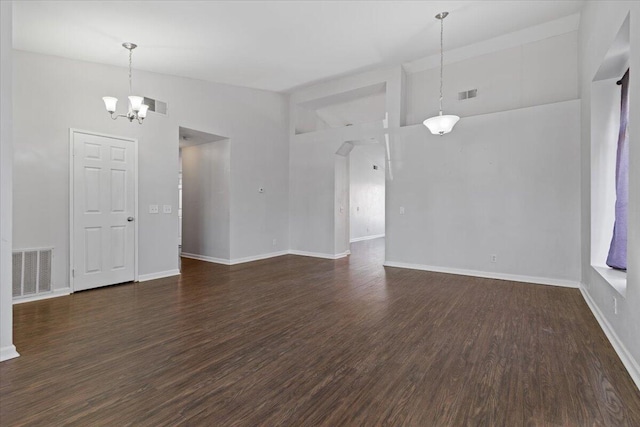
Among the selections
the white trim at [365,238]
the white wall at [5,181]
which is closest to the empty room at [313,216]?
the white wall at [5,181]

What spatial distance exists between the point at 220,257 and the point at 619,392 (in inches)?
243

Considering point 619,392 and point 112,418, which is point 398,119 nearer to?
point 619,392

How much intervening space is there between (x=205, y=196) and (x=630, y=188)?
6673 millimetres

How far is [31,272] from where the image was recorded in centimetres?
401

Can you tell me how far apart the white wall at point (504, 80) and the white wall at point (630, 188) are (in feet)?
1.33

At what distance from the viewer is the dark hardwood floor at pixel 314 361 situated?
6.13 feet

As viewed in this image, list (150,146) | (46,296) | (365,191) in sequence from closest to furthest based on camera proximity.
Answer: (46,296) → (150,146) → (365,191)

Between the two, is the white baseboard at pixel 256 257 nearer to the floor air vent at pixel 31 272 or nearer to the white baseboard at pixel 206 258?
the white baseboard at pixel 206 258

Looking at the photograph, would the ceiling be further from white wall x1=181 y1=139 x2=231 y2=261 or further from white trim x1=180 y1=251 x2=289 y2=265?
white trim x1=180 y1=251 x2=289 y2=265

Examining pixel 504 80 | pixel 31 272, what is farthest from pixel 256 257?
pixel 504 80

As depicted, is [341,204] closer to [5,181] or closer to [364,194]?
[364,194]

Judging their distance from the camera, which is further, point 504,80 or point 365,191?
point 365,191

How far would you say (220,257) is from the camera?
6.73 metres

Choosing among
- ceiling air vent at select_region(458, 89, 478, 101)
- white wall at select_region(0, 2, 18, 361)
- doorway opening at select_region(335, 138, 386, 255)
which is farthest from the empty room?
doorway opening at select_region(335, 138, 386, 255)
